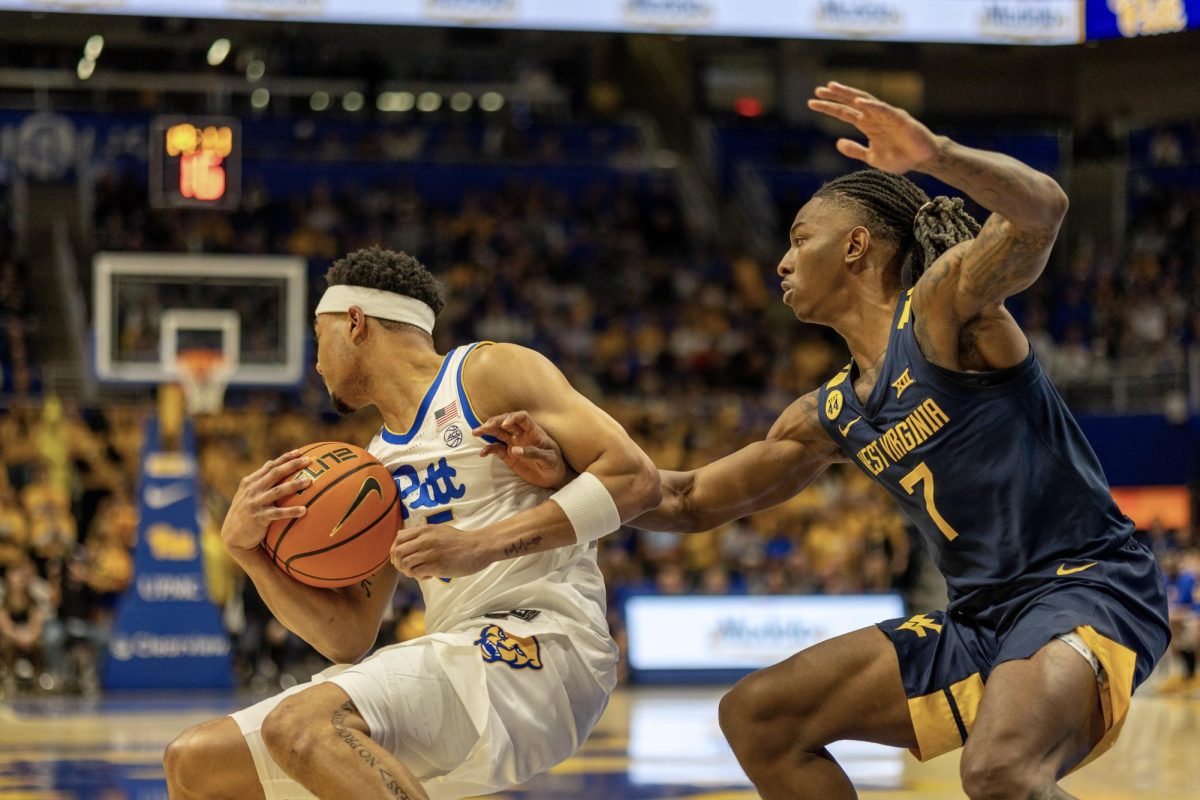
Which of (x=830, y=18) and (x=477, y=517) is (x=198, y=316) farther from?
(x=477, y=517)

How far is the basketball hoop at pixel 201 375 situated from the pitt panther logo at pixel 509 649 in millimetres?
10531

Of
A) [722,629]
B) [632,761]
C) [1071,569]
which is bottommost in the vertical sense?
[722,629]

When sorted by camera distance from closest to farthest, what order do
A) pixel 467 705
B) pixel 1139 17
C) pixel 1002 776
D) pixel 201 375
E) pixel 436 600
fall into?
pixel 1002 776
pixel 467 705
pixel 436 600
pixel 201 375
pixel 1139 17

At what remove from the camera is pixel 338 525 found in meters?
4.10

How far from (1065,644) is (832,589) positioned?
38.3 ft

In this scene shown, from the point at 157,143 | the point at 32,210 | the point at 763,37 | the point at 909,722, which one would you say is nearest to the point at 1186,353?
the point at 763,37

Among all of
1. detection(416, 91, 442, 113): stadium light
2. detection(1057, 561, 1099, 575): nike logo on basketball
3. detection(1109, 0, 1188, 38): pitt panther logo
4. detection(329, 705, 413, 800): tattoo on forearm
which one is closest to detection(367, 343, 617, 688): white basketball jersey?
detection(329, 705, 413, 800): tattoo on forearm

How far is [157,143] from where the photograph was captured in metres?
12.9

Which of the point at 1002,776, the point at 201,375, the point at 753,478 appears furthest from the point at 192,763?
the point at 201,375

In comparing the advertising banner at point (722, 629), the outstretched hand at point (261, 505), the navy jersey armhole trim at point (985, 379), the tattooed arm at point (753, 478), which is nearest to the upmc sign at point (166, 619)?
the advertising banner at point (722, 629)

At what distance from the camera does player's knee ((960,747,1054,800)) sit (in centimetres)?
351

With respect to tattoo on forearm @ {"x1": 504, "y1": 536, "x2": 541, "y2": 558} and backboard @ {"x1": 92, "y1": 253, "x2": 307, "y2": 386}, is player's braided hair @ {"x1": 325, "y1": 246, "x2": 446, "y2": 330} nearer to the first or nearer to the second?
tattoo on forearm @ {"x1": 504, "y1": 536, "x2": 541, "y2": 558}

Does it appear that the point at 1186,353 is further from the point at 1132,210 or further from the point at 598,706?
the point at 598,706

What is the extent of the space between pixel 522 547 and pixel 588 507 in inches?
7.9
